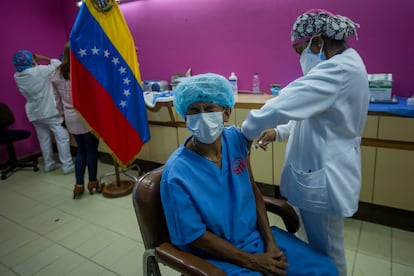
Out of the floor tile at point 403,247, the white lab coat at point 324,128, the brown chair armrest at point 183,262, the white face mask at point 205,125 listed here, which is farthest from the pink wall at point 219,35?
the brown chair armrest at point 183,262

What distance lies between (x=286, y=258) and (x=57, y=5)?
4.67m

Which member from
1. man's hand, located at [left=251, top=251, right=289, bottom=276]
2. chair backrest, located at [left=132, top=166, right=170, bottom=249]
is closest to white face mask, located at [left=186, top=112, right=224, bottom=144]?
chair backrest, located at [left=132, top=166, right=170, bottom=249]

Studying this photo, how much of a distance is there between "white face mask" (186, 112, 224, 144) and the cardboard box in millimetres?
1470

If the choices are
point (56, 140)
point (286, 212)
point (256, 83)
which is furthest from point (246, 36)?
point (56, 140)

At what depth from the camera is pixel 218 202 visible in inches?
43.9

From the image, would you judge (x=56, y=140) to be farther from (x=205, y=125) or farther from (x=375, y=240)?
(x=375, y=240)

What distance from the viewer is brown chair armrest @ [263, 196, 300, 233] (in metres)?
1.31

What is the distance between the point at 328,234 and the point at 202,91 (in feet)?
2.74

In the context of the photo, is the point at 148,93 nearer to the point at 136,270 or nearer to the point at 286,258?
the point at 136,270

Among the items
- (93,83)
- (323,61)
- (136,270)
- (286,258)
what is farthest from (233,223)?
(93,83)

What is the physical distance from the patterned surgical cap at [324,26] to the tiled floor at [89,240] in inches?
55.7

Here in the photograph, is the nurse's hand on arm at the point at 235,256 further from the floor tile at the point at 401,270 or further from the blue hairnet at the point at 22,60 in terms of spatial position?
the blue hairnet at the point at 22,60

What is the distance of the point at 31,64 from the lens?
3.47 metres

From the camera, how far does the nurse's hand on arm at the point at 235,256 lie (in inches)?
41.1
